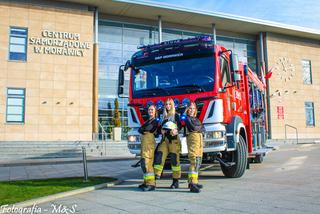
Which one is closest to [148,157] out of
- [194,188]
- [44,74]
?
[194,188]

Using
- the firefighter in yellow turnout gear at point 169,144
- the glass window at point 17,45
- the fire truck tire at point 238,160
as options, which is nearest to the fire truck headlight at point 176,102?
the firefighter in yellow turnout gear at point 169,144

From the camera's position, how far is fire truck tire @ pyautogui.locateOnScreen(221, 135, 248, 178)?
8711mm

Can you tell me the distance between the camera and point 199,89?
26.3 feet

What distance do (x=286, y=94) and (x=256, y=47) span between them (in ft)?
19.7

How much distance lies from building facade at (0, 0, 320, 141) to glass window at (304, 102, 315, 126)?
6100 mm

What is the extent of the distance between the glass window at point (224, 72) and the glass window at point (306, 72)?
3417 centimetres

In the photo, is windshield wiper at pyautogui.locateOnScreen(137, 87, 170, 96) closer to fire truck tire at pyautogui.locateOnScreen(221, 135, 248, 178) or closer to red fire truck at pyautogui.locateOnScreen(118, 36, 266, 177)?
red fire truck at pyautogui.locateOnScreen(118, 36, 266, 177)

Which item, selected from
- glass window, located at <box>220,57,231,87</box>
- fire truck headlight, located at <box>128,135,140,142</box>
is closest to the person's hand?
fire truck headlight, located at <box>128,135,140,142</box>

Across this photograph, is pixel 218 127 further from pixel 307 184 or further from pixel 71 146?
pixel 71 146

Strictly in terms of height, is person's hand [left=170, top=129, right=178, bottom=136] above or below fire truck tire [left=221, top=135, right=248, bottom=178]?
above

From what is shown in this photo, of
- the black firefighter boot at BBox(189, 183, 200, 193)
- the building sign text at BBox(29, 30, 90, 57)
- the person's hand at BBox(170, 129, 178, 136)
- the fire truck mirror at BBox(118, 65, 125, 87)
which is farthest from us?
the building sign text at BBox(29, 30, 90, 57)

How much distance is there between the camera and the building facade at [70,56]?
26.3m

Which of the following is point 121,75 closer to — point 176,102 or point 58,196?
point 176,102

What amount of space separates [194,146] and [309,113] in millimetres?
35733
